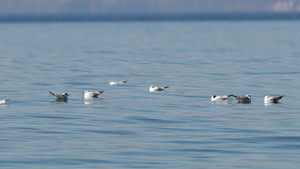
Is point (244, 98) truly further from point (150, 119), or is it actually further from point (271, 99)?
point (150, 119)

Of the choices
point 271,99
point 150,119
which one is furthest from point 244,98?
point 150,119

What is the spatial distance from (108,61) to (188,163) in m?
46.8

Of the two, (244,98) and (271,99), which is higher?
(244,98)

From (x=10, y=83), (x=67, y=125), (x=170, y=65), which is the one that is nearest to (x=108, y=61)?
(x=170, y=65)

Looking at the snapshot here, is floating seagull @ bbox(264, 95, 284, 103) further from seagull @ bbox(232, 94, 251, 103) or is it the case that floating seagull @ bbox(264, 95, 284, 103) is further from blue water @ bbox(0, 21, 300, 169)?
seagull @ bbox(232, 94, 251, 103)

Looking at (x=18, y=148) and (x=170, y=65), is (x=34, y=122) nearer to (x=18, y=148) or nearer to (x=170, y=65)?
(x=18, y=148)

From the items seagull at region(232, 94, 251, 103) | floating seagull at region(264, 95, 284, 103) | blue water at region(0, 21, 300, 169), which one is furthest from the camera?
seagull at region(232, 94, 251, 103)

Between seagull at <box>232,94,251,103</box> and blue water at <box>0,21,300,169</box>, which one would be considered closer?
blue water at <box>0,21,300,169</box>

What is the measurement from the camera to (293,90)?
1603 inches

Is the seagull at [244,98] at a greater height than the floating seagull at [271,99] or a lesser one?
greater

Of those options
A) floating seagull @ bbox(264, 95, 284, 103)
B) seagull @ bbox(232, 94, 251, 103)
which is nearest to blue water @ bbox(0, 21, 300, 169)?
floating seagull @ bbox(264, 95, 284, 103)

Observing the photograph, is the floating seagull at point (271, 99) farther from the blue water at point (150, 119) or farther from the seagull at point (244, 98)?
the seagull at point (244, 98)

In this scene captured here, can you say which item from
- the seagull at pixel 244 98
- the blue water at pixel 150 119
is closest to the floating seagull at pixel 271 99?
the blue water at pixel 150 119

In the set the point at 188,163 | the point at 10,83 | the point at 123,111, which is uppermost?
the point at 10,83
